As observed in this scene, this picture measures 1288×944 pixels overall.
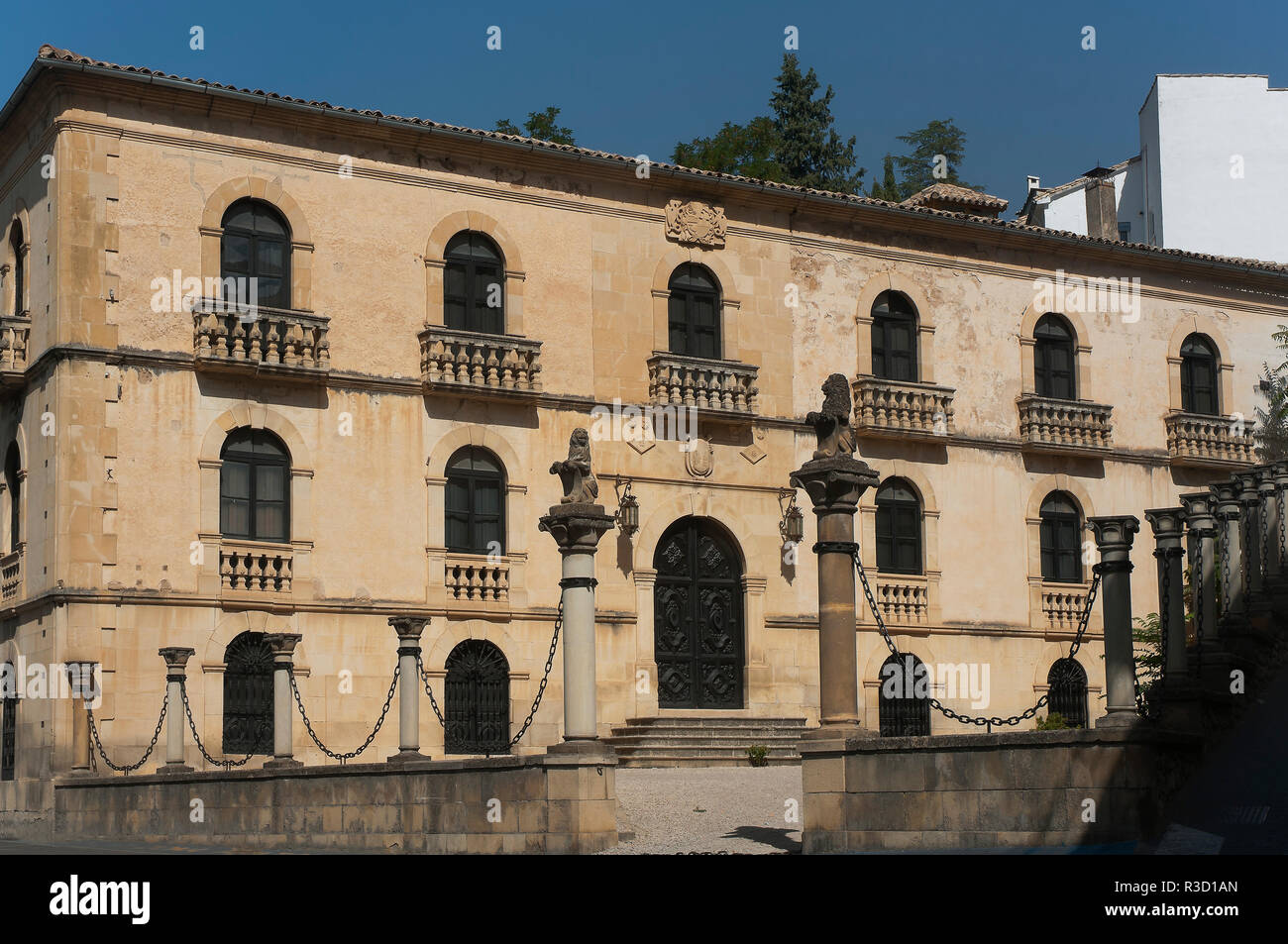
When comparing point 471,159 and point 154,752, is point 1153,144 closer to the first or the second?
point 471,159

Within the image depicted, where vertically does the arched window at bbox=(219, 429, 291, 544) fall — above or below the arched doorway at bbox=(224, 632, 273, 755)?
above

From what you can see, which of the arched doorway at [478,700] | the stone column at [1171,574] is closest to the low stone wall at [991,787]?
the stone column at [1171,574]

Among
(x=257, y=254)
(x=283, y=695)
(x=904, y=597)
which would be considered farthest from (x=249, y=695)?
(x=904, y=597)

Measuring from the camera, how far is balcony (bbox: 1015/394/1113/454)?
33.4m

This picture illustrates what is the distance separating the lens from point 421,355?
92.9 ft

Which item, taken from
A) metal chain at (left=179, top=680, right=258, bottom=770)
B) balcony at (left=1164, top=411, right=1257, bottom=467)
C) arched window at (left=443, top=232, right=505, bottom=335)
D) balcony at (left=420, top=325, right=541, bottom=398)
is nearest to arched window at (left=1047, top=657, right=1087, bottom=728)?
balcony at (left=1164, top=411, right=1257, bottom=467)

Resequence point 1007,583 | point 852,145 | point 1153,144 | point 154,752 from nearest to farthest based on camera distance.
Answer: point 154,752 → point 1007,583 → point 1153,144 → point 852,145

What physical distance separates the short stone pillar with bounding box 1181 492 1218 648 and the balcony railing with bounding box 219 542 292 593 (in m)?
13.3

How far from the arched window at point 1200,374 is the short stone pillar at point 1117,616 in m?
20.5

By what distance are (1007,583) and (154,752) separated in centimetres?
1526

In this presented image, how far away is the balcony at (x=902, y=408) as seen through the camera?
1243 inches

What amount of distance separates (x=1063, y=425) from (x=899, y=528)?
398 centimetres

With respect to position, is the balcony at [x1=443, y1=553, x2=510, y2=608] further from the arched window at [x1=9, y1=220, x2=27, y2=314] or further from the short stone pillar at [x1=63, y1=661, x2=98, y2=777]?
the arched window at [x1=9, y1=220, x2=27, y2=314]
